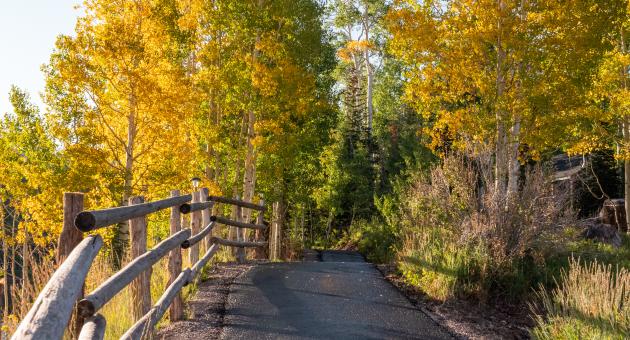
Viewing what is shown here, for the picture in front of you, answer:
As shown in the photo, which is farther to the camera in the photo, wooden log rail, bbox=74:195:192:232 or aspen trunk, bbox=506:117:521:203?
aspen trunk, bbox=506:117:521:203

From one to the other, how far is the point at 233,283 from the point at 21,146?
16.8 meters

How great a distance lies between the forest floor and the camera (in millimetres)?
6969

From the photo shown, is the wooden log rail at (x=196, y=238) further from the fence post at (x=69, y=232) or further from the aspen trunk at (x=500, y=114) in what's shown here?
the aspen trunk at (x=500, y=114)

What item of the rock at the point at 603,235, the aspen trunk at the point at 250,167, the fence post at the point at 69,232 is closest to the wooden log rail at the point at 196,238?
the fence post at the point at 69,232

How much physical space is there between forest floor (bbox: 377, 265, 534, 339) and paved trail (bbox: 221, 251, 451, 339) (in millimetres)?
241

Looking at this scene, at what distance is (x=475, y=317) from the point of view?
25.5 ft

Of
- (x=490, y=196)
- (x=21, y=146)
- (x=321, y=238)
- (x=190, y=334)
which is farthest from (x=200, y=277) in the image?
(x=321, y=238)

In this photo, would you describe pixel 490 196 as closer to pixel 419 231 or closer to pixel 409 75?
pixel 419 231

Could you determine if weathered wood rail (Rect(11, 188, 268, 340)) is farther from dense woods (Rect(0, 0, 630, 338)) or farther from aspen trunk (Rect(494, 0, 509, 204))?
aspen trunk (Rect(494, 0, 509, 204))

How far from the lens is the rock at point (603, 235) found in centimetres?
1667

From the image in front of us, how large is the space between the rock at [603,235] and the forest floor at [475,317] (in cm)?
909

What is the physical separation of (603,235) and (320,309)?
41.0ft

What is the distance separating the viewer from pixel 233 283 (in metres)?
9.23

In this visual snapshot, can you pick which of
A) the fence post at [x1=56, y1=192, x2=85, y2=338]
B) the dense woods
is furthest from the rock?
the fence post at [x1=56, y1=192, x2=85, y2=338]
